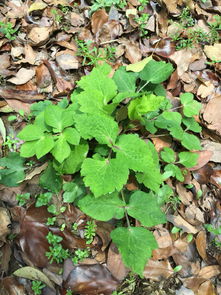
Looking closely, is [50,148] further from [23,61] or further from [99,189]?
[23,61]

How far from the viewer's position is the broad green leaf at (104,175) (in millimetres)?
1554

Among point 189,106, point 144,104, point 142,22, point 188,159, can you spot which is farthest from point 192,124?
point 142,22

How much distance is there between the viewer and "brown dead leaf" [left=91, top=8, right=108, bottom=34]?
2.47 m

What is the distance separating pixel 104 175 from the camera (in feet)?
5.26

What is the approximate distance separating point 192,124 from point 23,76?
141 cm

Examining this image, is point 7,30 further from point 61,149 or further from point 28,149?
point 61,149

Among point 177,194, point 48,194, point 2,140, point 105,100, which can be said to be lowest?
point 177,194

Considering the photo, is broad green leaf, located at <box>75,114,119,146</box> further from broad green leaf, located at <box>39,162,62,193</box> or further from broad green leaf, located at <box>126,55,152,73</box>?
broad green leaf, located at <box>126,55,152,73</box>

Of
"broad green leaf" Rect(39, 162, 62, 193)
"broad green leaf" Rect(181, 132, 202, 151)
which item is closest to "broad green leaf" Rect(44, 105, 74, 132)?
"broad green leaf" Rect(39, 162, 62, 193)

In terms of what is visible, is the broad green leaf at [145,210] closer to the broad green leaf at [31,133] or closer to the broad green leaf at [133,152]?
the broad green leaf at [133,152]

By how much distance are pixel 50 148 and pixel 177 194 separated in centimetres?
104

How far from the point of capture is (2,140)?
6.64 feet

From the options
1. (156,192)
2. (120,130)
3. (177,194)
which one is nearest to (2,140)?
(120,130)

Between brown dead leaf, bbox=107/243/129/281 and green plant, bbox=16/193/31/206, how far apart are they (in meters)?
0.66
